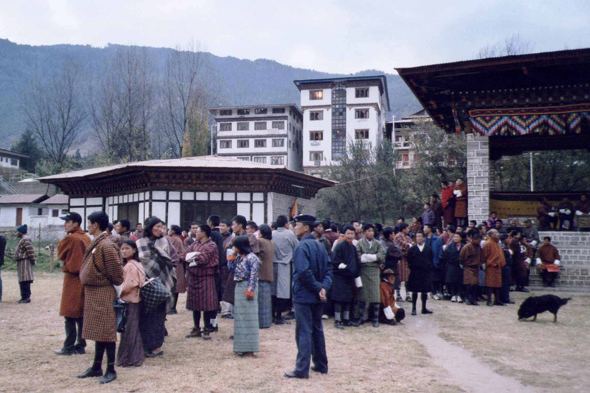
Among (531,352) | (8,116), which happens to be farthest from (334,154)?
(8,116)

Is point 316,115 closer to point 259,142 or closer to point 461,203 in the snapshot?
point 259,142

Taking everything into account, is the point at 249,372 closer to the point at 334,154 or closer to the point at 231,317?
the point at 231,317

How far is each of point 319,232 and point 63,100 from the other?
147 ft

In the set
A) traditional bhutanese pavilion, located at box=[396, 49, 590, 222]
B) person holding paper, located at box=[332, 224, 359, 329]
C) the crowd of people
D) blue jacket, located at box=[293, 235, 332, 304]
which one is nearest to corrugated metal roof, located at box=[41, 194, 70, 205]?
the crowd of people

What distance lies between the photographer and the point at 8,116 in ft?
384

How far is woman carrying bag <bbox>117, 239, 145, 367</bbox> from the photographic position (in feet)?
18.6

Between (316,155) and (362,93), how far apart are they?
26.2 feet

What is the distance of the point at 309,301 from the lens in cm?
543

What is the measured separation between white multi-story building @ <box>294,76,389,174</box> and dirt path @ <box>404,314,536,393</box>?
40.6 metres

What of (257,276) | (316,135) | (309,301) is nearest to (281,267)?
(257,276)

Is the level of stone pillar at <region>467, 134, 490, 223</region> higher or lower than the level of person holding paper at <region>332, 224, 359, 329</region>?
higher

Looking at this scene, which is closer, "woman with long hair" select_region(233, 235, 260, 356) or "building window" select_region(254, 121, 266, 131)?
"woman with long hair" select_region(233, 235, 260, 356)

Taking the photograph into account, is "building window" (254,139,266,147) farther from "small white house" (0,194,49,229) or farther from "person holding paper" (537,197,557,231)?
"person holding paper" (537,197,557,231)

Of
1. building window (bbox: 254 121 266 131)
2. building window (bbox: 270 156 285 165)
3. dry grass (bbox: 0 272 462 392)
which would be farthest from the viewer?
building window (bbox: 254 121 266 131)
